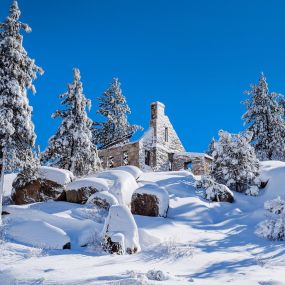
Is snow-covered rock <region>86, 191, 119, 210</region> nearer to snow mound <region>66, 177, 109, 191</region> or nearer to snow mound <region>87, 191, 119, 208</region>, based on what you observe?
snow mound <region>87, 191, 119, 208</region>

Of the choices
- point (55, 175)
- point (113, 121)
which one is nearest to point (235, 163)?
point (55, 175)

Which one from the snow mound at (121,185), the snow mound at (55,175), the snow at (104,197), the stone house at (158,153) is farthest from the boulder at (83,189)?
the stone house at (158,153)

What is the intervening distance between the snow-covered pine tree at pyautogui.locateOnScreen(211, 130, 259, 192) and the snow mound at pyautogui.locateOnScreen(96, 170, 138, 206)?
571 centimetres

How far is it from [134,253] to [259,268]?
11.4 ft

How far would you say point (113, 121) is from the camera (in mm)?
42406

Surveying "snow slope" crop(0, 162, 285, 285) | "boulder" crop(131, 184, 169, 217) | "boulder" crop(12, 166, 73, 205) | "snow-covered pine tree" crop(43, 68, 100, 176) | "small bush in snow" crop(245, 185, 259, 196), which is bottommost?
"snow slope" crop(0, 162, 285, 285)

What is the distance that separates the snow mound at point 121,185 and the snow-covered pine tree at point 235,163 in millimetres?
5707

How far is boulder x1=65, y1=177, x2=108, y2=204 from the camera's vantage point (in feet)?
60.4

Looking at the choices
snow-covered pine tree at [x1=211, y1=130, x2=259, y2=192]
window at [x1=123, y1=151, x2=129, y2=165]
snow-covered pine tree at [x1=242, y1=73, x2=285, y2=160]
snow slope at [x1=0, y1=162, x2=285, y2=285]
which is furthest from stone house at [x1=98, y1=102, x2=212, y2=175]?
snow slope at [x1=0, y1=162, x2=285, y2=285]

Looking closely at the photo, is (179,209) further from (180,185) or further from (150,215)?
(180,185)

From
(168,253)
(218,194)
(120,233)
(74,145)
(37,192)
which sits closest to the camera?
(168,253)

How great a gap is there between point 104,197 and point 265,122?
63.6ft

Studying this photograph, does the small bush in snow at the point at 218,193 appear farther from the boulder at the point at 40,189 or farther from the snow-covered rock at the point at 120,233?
the snow-covered rock at the point at 120,233

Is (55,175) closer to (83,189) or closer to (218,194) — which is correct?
(83,189)
